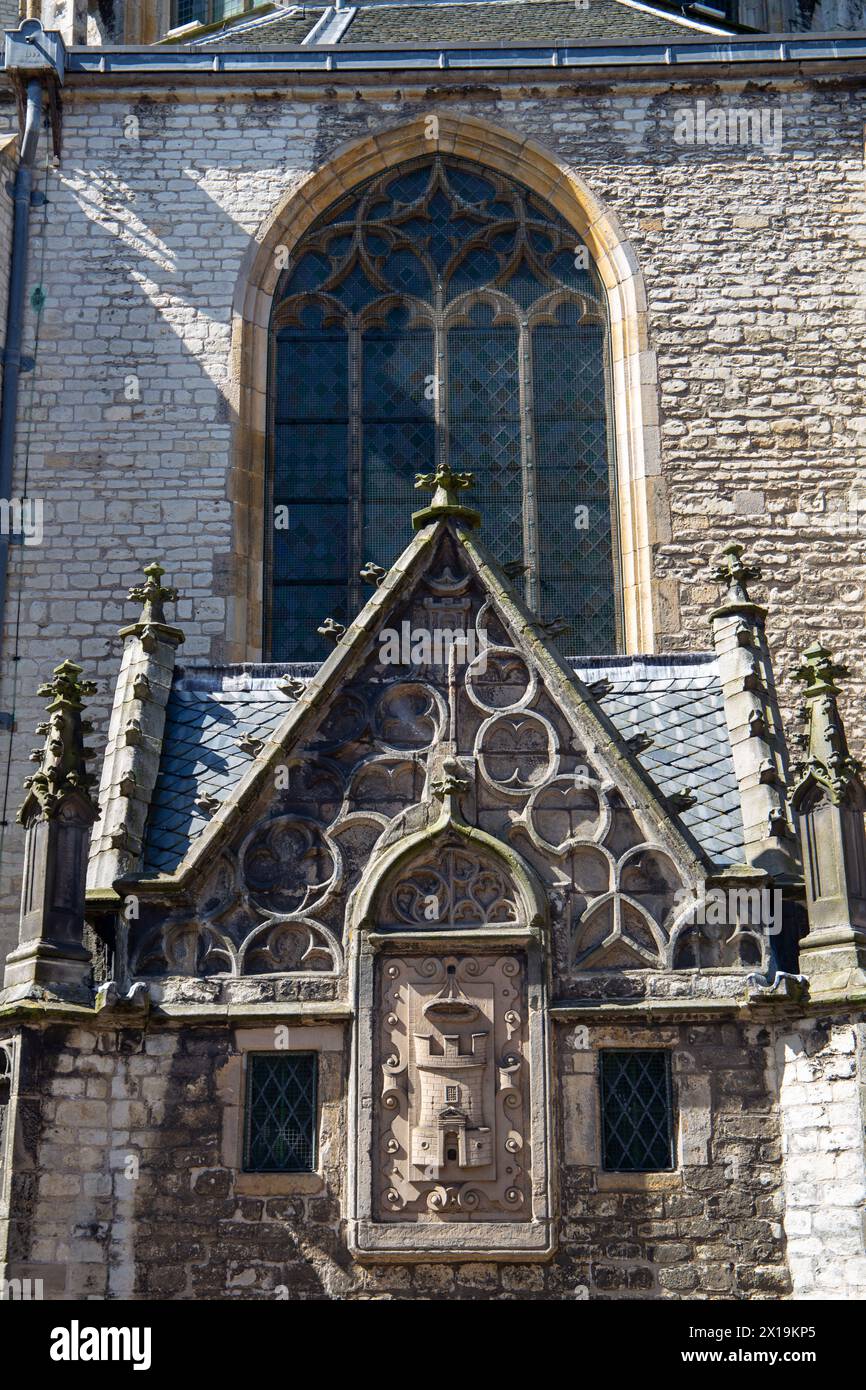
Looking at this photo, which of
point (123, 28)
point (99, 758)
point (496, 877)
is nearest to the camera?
point (496, 877)

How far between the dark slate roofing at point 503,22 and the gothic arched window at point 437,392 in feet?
7.57

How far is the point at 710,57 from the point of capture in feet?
62.5

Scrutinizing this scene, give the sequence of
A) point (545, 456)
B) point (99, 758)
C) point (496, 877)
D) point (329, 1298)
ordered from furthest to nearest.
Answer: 1. point (545, 456)
2. point (99, 758)
3. point (496, 877)
4. point (329, 1298)

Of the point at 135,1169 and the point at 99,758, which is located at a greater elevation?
the point at 99,758

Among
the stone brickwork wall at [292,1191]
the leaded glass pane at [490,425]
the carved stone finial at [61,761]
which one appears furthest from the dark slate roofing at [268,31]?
the stone brickwork wall at [292,1191]

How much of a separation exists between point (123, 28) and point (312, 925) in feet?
52.5

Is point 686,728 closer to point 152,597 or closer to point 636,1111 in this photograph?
point 636,1111

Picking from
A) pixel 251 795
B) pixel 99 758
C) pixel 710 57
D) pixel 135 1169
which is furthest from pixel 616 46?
pixel 135 1169

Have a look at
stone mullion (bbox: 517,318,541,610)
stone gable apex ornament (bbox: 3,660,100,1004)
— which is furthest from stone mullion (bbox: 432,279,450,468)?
stone gable apex ornament (bbox: 3,660,100,1004)

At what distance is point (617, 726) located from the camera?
13219 mm

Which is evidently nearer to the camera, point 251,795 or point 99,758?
point 251,795

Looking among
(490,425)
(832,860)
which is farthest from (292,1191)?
(490,425)

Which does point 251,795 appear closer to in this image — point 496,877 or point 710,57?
point 496,877

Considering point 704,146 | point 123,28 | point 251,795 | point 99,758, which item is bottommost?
point 251,795
